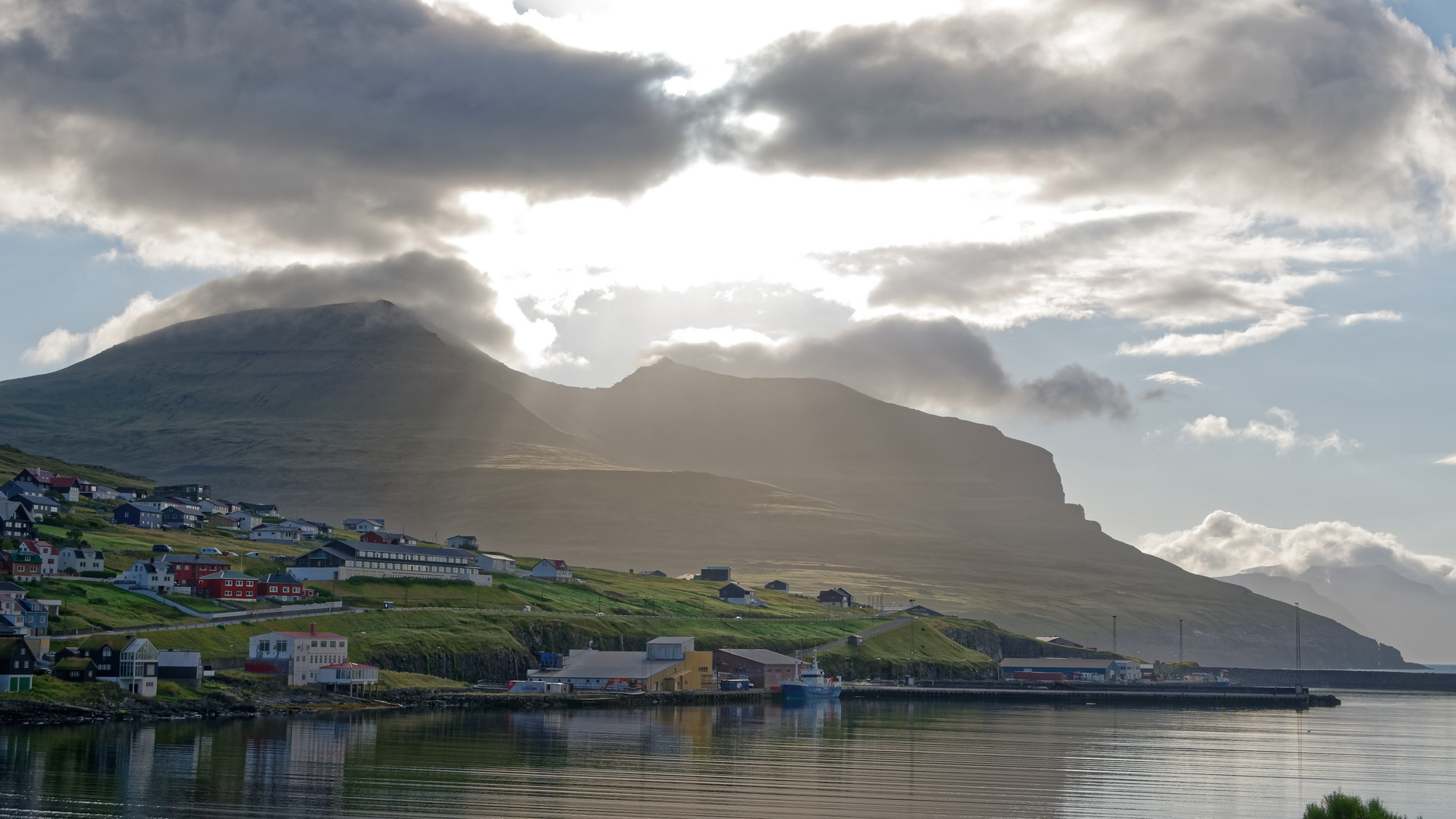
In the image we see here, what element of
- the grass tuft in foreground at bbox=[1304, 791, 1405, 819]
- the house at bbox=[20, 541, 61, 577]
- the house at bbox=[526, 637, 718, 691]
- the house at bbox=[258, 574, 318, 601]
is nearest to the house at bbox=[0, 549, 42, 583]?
the house at bbox=[20, 541, 61, 577]

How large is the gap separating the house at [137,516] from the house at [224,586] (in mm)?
50262

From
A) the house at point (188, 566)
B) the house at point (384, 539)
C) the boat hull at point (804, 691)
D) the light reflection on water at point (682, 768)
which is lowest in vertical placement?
the light reflection on water at point (682, 768)

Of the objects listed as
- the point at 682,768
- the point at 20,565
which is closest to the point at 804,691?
the point at 682,768

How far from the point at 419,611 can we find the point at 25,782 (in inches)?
3010

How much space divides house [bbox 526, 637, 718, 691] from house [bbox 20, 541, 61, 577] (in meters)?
45.6

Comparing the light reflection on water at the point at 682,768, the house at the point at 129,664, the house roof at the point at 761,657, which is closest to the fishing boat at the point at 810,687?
the house roof at the point at 761,657

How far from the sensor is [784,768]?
7881 cm

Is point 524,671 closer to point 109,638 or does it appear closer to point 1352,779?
point 109,638

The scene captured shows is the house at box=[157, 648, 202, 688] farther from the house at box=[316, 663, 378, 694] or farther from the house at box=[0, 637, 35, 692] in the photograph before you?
the house at box=[316, 663, 378, 694]

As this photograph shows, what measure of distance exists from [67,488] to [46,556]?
7424 cm

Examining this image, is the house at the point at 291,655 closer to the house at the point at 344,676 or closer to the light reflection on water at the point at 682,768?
the house at the point at 344,676

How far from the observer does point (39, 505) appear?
527 ft

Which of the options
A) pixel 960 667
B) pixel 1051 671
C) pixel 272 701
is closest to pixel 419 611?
pixel 272 701

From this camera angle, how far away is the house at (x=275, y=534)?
626ft
